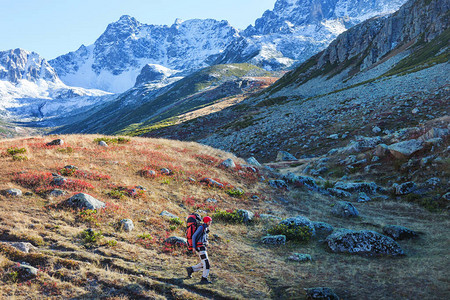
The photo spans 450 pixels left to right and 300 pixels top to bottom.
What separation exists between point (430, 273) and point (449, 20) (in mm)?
102052

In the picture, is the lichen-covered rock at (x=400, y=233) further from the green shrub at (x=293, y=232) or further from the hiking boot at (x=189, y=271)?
the hiking boot at (x=189, y=271)

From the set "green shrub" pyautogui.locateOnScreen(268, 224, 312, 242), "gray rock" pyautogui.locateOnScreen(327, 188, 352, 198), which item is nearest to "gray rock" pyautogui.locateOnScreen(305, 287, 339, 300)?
"green shrub" pyautogui.locateOnScreen(268, 224, 312, 242)

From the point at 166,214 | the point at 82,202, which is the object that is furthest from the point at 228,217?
the point at 82,202

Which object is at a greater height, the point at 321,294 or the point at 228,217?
the point at 228,217

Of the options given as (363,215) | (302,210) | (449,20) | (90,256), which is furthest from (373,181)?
(449,20)

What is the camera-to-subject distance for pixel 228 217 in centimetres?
1450

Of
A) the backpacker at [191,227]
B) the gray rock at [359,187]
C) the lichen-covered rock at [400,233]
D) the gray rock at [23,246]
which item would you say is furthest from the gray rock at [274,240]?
the gray rock at [359,187]

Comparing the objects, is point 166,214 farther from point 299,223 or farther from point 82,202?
point 299,223

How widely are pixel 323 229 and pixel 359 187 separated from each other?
8.83 metres

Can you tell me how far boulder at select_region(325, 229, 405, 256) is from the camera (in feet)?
36.5

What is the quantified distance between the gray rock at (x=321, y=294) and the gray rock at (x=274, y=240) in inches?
168

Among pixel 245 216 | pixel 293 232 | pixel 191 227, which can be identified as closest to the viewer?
pixel 191 227

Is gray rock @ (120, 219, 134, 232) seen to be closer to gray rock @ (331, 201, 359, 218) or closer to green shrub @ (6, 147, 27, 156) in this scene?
green shrub @ (6, 147, 27, 156)

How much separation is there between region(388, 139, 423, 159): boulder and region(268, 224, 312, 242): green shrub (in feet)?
43.6
